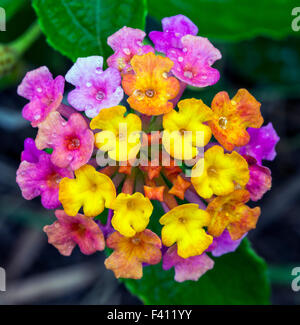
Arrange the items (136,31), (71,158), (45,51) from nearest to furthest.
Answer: (71,158) → (136,31) → (45,51)

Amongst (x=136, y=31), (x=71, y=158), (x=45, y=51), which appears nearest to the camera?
(x=71, y=158)

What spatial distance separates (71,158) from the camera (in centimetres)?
105

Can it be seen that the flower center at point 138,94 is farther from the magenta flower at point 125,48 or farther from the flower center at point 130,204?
the flower center at point 130,204

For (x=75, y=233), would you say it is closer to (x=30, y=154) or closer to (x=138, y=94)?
(x=30, y=154)

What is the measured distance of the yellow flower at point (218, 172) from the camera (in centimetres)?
106

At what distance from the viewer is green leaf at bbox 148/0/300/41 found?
1.60m

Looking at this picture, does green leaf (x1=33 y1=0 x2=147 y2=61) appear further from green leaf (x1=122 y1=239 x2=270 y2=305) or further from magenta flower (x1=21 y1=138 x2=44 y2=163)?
green leaf (x1=122 y1=239 x2=270 y2=305)

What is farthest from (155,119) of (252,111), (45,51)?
(45,51)

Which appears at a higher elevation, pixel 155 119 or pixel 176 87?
pixel 176 87

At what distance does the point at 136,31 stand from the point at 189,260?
642mm

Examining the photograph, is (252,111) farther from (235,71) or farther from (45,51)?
(45,51)

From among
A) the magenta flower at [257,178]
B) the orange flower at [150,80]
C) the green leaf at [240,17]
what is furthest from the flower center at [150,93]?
the green leaf at [240,17]

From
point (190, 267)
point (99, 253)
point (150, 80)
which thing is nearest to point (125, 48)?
point (150, 80)

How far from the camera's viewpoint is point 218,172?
1080 mm
